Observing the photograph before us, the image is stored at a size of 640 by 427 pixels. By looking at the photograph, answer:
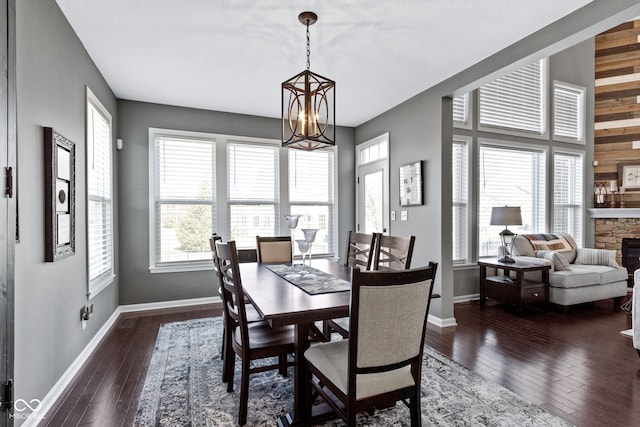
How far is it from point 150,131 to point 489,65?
4005 mm

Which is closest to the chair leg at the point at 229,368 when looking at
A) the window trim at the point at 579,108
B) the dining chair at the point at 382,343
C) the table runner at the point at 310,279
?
the table runner at the point at 310,279

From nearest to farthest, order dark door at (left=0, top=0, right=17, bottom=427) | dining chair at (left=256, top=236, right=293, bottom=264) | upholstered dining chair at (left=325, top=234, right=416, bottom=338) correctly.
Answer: dark door at (left=0, top=0, right=17, bottom=427) → upholstered dining chair at (left=325, top=234, right=416, bottom=338) → dining chair at (left=256, top=236, right=293, bottom=264)

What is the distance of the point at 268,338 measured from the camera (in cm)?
214

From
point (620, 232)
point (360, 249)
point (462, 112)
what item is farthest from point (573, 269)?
point (360, 249)

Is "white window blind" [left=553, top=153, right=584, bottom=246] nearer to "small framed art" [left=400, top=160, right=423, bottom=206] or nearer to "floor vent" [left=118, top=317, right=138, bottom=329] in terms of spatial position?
"small framed art" [left=400, top=160, right=423, bottom=206]

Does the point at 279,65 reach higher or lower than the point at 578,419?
higher

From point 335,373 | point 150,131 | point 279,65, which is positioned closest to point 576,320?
point 335,373

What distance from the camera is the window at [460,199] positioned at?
15.5 ft

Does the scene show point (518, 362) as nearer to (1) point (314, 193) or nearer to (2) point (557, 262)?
(2) point (557, 262)

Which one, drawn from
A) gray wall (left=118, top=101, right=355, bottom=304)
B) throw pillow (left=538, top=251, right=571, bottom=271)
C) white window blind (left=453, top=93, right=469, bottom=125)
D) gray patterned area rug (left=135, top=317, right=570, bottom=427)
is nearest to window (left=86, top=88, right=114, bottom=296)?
gray wall (left=118, top=101, right=355, bottom=304)

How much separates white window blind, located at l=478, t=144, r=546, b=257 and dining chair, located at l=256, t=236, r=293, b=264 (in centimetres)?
298

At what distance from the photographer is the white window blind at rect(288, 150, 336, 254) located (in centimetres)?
515

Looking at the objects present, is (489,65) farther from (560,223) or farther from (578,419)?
(560,223)

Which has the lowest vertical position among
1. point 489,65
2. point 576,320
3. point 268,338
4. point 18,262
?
point 576,320
